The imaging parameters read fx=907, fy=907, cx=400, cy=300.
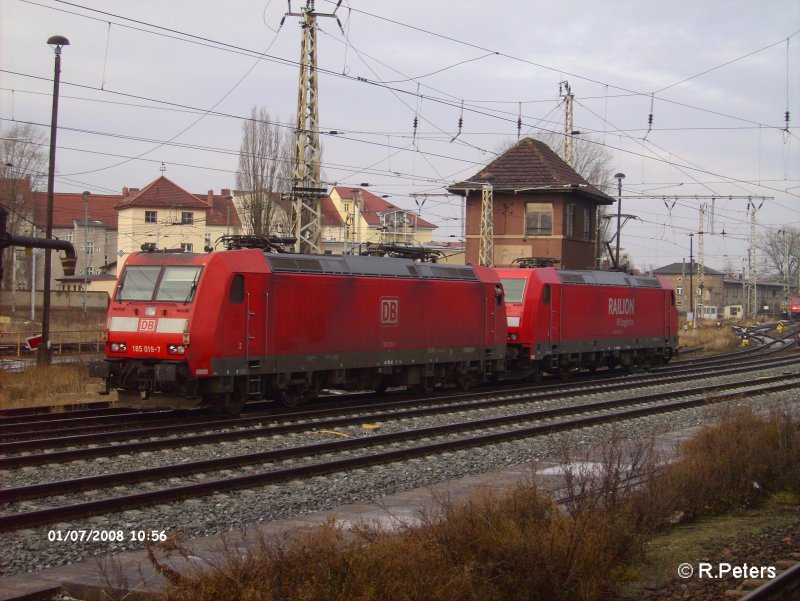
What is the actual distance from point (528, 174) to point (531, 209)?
1982 mm

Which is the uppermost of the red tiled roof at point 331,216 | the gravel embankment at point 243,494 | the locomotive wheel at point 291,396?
the red tiled roof at point 331,216

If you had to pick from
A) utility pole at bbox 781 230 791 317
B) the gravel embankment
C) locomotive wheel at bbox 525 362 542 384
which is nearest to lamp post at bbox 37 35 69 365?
the gravel embankment

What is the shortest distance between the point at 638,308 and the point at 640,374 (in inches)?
90.1

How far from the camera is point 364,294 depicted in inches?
800

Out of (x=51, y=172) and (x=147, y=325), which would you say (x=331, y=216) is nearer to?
(x=51, y=172)

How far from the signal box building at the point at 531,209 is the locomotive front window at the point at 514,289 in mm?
16468

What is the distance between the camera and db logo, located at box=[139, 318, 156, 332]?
1675 centimetres

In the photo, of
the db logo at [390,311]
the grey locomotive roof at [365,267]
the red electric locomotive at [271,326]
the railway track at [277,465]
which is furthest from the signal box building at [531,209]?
the railway track at [277,465]

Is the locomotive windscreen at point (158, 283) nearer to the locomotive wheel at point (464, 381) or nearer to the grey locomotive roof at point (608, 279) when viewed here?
the locomotive wheel at point (464, 381)

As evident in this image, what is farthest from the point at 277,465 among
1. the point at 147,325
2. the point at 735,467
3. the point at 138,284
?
the point at 138,284

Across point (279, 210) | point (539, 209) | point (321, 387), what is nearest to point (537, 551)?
point (321, 387)

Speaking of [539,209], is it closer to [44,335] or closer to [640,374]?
[640,374]

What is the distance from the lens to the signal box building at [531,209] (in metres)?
43.2

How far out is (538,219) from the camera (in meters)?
43.7
